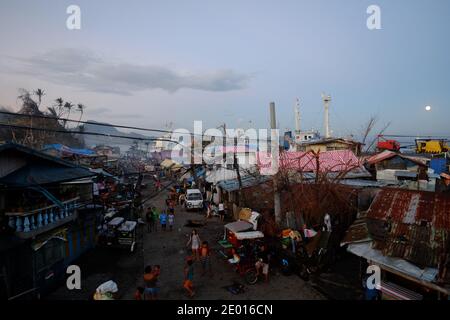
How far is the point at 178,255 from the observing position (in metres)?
17.3

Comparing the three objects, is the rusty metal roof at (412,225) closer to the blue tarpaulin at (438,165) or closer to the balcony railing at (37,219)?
the balcony railing at (37,219)

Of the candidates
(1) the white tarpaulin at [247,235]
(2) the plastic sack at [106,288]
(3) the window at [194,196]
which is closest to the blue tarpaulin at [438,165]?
(1) the white tarpaulin at [247,235]

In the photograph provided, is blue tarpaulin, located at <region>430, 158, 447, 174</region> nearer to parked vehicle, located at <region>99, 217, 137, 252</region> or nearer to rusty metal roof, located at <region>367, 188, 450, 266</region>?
rusty metal roof, located at <region>367, 188, 450, 266</region>

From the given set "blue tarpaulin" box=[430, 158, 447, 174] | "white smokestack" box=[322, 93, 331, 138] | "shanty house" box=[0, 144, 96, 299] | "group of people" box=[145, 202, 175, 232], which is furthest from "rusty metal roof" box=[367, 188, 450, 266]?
"white smokestack" box=[322, 93, 331, 138]

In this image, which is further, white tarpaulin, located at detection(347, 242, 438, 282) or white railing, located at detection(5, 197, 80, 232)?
white railing, located at detection(5, 197, 80, 232)

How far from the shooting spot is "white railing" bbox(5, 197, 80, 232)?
453 inches

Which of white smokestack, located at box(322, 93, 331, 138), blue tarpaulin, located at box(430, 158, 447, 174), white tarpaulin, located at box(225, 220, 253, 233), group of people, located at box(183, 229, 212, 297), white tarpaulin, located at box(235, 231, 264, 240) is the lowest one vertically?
group of people, located at box(183, 229, 212, 297)

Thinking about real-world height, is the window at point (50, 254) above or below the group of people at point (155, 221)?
above

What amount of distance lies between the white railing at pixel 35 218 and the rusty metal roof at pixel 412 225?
14.0m

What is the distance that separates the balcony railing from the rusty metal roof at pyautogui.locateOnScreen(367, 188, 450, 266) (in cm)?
1401

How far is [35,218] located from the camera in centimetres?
1243

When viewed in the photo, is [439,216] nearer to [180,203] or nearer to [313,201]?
[313,201]

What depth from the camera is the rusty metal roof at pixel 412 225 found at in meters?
10.2

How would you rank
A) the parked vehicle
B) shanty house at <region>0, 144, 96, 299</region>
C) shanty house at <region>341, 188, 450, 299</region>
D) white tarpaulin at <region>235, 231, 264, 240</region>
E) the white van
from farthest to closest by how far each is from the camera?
the white van < the parked vehicle < white tarpaulin at <region>235, 231, 264, 240</region> < shanty house at <region>0, 144, 96, 299</region> < shanty house at <region>341, 188, 450, 299</region>
